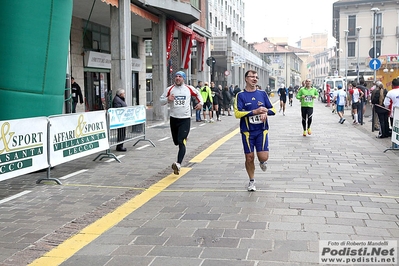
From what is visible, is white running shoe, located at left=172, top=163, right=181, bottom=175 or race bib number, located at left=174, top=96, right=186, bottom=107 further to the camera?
race bib number, located at left=174, top=96, right=186, bottom=107

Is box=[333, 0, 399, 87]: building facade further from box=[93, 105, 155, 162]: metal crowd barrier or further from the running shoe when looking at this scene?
the running shoe

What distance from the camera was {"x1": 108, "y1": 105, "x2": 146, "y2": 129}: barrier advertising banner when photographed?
10.3 metres

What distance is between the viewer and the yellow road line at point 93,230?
4305 mm

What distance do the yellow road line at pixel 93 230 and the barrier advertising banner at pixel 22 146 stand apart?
1760mm

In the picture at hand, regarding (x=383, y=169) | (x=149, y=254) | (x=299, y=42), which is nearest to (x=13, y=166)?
(x=149, y=254)

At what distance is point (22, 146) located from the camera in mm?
6867

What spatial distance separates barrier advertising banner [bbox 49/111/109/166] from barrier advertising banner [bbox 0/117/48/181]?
28 centimetres

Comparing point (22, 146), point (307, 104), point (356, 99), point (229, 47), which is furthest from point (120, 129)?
point (229, 47)

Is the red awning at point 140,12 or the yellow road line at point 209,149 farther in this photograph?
the red awning at point 140,12

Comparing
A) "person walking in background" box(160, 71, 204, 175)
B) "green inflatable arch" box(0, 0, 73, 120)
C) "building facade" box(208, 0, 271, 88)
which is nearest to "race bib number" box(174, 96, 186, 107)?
"person walking in background" box(160, 71, 204, 175)

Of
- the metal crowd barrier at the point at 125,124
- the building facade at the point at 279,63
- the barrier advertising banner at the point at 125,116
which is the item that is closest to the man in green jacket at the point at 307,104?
the metal crowd barrier at the point at 125,124

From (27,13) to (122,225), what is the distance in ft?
16.2

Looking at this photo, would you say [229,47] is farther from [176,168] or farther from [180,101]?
[176,168]

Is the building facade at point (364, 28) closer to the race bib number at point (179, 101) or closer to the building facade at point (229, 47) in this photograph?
the building facade at point (229, 47)
